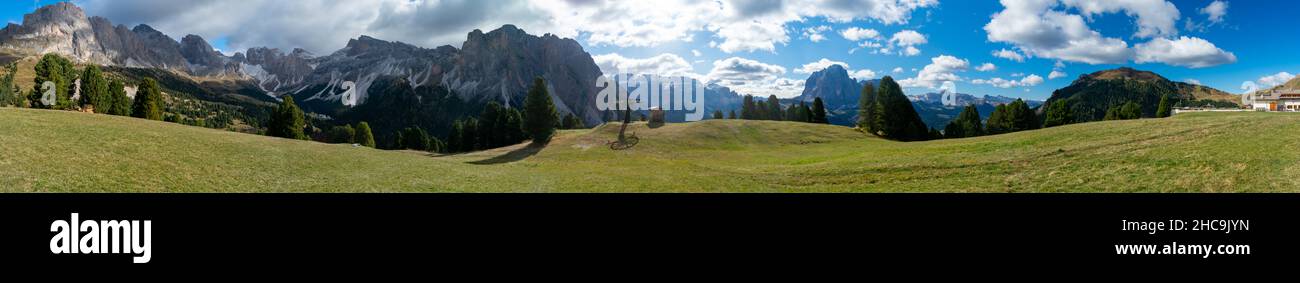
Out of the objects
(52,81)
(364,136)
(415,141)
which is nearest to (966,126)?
(415,141)

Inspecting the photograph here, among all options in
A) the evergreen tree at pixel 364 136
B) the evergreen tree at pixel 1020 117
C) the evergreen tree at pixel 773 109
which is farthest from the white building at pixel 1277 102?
the evergreen tree at pixel 364 136

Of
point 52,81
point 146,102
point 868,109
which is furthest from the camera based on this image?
point 868,109

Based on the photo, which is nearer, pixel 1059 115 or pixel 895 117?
pixel 895 117

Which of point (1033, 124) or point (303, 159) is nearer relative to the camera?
point (303, 159)

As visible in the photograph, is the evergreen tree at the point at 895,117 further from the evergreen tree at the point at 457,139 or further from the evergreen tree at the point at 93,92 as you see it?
the evergreen tree at the point at 93,92

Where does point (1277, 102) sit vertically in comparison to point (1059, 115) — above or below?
above

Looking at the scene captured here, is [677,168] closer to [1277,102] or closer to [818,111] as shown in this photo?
[818,111]

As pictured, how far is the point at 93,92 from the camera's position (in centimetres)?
7588

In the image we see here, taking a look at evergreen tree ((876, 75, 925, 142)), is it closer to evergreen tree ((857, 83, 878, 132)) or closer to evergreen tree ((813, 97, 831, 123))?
evergreen tree ((857, 83, 878, 132))

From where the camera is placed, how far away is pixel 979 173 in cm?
2744

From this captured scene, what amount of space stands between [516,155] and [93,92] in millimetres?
65657
